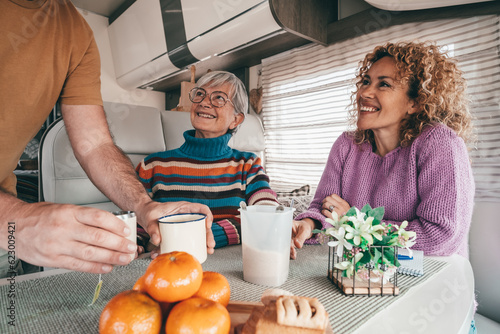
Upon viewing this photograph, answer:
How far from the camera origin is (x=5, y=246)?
546 millimetres

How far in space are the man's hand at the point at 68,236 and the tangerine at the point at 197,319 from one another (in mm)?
230

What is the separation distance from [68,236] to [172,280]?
265mm

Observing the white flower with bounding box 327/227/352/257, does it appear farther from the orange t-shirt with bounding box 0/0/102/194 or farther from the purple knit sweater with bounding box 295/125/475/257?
the orange t-shirt with bounding box 0/0/102/194

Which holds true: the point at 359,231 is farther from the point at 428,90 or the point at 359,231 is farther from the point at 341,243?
the point at 428,90

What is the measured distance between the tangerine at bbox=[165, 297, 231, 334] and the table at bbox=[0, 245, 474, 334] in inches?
7.1

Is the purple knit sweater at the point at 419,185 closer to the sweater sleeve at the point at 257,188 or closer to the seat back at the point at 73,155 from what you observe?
the sweater sleeve at the point at 257,188

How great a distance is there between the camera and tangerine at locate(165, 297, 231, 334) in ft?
1.15

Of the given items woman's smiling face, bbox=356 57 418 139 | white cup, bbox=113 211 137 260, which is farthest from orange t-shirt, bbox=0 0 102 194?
woman's smiling face, bbox=356 57 418 139

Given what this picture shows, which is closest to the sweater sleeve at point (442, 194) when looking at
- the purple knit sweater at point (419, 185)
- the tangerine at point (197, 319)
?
the purple knit sweater at point (419, 185)

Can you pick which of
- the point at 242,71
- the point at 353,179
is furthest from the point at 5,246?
the point at 242,71

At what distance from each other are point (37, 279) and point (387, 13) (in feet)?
7.92

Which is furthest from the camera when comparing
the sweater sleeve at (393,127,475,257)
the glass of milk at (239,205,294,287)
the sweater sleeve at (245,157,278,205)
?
the sweater sleeve at (245,157,278,205)

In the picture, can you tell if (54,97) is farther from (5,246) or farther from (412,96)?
(412,96)

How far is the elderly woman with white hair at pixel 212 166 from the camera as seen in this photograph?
1.49 meters
